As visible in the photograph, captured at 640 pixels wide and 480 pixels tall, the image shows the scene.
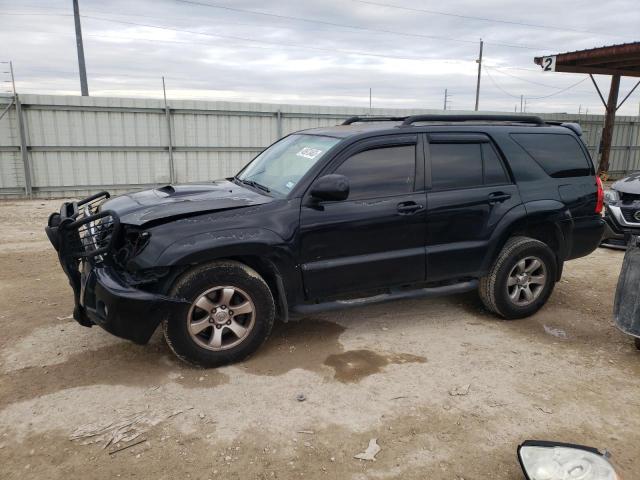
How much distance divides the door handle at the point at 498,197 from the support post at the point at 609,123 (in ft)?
45.1

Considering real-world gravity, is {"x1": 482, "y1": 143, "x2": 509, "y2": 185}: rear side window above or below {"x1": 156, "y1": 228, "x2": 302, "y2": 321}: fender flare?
above

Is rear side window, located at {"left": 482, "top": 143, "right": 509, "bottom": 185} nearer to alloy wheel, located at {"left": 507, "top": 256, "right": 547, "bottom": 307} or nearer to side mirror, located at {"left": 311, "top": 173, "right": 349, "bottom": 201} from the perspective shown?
alloy wheel, located at {"left": 507, "top": 256, "right": 547, "bottom": 307}

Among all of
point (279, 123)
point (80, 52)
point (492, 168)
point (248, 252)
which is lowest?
point (248, 252)

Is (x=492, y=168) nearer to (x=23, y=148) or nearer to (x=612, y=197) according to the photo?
(x=612, y=197)

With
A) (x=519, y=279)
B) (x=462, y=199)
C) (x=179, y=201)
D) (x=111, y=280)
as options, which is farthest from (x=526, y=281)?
(x=111, y=280)

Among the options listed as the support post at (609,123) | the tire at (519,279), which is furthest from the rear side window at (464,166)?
the support post at (609,123)

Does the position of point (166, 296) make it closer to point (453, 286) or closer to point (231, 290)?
point (231, 290)

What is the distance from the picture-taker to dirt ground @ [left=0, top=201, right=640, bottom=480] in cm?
276

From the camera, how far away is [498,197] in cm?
454

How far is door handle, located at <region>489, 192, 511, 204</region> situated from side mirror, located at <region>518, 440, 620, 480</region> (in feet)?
7.59

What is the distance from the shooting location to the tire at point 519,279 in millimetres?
4633

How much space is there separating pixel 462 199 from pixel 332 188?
1338 mm

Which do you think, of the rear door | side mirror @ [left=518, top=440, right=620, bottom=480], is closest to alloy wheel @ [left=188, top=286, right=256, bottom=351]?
the rear door

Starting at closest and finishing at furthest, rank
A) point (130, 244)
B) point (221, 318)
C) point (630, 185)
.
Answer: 1. point (130, 244)
2. point (221, 318)
3. point (630, 185)
